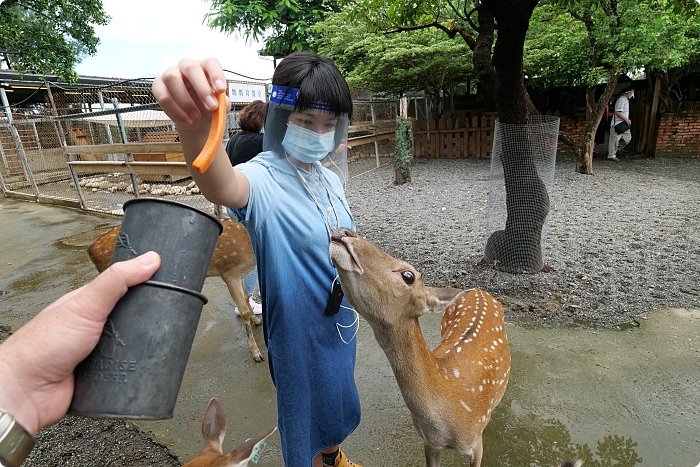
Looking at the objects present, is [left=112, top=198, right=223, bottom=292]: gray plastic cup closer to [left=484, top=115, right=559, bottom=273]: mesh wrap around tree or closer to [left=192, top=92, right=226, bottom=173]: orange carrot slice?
[left=192, top=92, right=226, bottom=173]: orange carrot slice

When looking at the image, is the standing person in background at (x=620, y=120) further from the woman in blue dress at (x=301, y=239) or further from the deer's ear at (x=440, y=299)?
the woman in blue dress at (x=301, y=239)

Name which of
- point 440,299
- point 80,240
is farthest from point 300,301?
point 80,240

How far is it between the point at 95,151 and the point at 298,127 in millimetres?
7543

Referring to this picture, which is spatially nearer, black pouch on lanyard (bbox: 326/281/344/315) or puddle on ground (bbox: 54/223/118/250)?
black pouch on lanyard (bbox: 326/281/344/315)

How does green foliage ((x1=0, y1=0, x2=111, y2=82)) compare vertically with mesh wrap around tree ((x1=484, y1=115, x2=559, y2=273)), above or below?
above

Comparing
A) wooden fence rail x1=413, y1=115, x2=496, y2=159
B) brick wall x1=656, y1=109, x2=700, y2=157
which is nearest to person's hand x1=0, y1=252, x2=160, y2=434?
wooden fence rail x1=413, y1=115, x2=496, y2=159

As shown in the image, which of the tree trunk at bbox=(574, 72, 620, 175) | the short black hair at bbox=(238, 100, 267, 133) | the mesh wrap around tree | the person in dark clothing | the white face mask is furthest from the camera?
the tree trunk at bbox=(574, 72, 620, 175)

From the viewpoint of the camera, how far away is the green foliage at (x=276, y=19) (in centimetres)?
1560

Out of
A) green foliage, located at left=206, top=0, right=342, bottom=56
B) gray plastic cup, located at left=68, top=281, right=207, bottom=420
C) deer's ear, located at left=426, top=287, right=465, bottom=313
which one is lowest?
deer's ear, located at left=426, top=287, right=465, bottom=313

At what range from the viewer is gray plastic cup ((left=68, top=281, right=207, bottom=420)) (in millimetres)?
759

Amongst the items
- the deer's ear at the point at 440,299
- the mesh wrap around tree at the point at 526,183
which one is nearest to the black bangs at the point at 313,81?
the deer's ear at the point at 440,299

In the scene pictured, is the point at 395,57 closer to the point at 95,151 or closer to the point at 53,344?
the point at 95,151

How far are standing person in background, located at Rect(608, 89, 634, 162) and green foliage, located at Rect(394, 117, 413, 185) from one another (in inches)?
242

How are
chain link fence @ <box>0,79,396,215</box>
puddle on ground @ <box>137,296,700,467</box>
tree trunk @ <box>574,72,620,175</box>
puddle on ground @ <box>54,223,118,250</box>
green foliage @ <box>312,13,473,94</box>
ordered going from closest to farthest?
puddle on ground @ <box>137,296,700,467</box>
puddle on ground @ <box>54,223,118,250</box>
chain link fence @ <box>0,79,396,215</box>
tree trunk @ <box>574,72,620,175</box>
green foliage @ <box>312,13,473,94</box>
